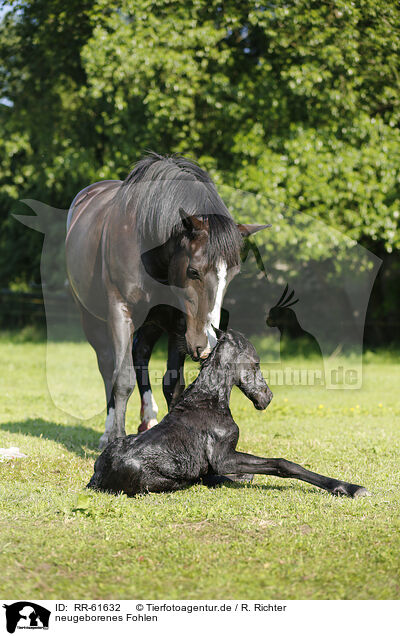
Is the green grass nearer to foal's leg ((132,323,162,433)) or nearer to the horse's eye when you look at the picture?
foal's leg ((132,323,162,433))

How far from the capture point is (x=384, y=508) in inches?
166

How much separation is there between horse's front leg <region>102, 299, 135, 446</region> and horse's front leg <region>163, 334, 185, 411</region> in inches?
14.4

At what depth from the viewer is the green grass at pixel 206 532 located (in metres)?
2.99

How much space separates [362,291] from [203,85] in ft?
22.1

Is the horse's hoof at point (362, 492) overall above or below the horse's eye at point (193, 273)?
below

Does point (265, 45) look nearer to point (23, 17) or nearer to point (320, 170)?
point (320, 170)

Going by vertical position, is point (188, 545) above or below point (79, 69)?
below

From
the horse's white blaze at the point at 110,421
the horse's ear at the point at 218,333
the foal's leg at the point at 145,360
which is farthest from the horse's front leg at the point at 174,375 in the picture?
the horse's ear at the point at 218,333

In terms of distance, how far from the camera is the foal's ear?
4840 mm
